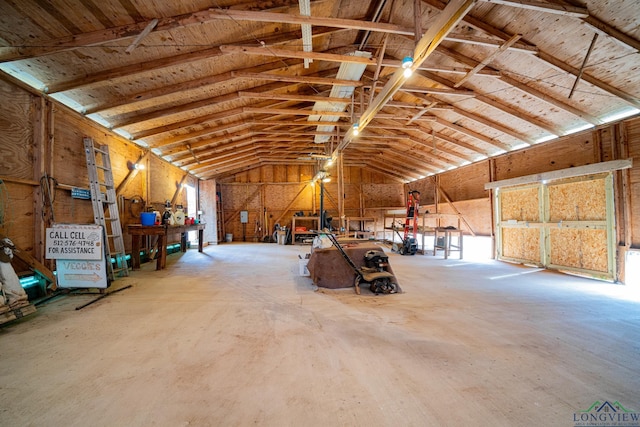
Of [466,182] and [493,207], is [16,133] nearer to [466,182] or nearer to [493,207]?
[493,207]

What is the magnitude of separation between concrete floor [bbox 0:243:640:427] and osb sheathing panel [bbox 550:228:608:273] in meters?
1.73

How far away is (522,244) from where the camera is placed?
641cm

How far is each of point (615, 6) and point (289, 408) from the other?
5892 mm

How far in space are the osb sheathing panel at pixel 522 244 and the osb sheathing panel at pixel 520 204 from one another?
13.5 inches

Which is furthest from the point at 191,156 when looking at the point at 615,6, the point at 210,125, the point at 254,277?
the point at 615,6

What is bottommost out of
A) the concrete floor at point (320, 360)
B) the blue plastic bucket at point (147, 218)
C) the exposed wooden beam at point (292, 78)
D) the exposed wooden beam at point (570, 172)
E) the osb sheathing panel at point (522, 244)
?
the concrete floor at point (320, 360)

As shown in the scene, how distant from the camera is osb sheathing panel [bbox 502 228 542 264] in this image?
19.9 feet

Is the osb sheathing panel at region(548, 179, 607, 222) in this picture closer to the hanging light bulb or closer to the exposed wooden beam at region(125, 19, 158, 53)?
the hanging light bulb

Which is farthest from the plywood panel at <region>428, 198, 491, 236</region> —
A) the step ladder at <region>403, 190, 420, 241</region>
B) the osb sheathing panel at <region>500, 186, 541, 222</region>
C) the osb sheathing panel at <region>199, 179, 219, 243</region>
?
the osb sheathing panel at <region>199, 179, 219, 243</region>

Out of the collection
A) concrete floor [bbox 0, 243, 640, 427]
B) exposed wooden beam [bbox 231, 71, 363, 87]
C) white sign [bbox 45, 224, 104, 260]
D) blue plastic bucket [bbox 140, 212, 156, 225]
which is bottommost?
concrete floor [bbox 0, 243, 640, 427]

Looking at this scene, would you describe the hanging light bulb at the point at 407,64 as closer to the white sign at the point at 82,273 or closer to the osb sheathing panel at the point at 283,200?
the white sign at the point at 82,273

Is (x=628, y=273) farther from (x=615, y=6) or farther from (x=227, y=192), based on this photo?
(x=227, y=192)

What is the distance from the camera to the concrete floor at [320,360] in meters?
1.48

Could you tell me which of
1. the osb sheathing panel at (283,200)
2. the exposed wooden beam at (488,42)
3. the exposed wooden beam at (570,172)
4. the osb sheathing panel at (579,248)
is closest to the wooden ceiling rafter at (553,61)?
the exposed wooden beam at (488,42)
